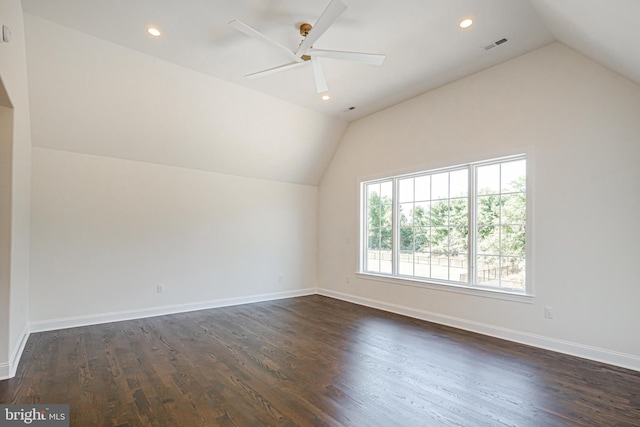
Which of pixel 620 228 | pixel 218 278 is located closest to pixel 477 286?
pixel 620 228

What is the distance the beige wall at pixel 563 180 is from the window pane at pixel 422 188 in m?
0.31

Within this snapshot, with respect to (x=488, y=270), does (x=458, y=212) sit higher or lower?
higher

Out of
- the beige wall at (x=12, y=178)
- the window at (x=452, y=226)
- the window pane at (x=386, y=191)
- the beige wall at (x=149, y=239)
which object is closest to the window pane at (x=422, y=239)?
the window at (x=452, y=226)

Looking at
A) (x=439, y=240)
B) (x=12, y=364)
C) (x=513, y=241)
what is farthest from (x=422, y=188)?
(x=12, y=364)

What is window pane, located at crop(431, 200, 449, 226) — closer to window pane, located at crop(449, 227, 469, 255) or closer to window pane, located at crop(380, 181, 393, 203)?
window pane, located at crop(449, 227, 469, 255)

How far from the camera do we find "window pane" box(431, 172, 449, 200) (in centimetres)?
472

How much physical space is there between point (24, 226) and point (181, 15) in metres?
2.92

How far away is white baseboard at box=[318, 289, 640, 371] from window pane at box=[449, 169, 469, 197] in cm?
175

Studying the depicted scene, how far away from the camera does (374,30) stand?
326cm

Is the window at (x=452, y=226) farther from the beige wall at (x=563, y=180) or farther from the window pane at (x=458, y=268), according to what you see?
the beige wall at (x=563, y=180)

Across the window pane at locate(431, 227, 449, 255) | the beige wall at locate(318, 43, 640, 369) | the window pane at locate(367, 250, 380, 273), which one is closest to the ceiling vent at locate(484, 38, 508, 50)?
the beige wall at locate(318, 43, 640, 369)

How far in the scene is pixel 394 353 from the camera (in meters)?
3.41

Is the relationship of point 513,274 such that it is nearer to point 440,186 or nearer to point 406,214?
point 440,186

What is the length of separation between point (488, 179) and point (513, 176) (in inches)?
12.1
